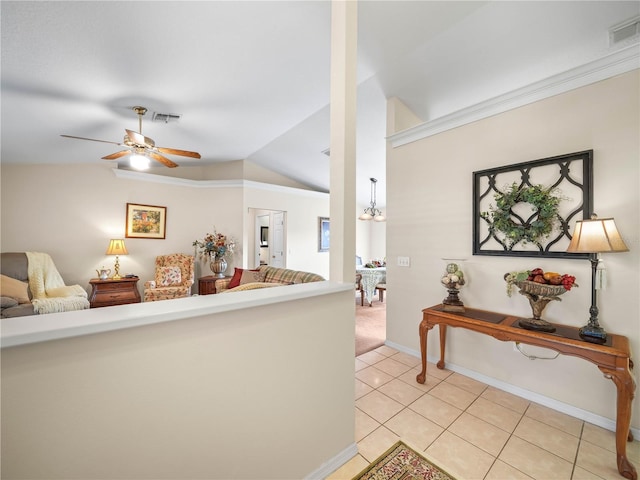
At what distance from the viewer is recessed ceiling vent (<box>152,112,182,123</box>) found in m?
3.09

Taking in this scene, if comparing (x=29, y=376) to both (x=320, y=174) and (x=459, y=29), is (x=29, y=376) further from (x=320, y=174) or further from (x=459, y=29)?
(x=320, y=174)

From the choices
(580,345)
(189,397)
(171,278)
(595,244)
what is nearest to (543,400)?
(580,345)

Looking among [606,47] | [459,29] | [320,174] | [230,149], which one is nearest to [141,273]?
[230,149]

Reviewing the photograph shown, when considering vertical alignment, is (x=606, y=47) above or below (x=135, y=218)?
above

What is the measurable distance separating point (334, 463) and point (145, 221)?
5073 mm

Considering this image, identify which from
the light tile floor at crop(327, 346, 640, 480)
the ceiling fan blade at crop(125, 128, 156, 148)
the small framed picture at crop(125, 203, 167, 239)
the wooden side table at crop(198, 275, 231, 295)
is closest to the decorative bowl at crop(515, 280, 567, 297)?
the light tile floor at crop(327, 346, 640, 480)

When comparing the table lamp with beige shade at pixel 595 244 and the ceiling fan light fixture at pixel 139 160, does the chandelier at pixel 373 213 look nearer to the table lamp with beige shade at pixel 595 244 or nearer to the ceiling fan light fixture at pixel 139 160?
the table lamp with beige shade at pixel 595 244

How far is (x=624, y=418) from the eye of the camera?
1457mm

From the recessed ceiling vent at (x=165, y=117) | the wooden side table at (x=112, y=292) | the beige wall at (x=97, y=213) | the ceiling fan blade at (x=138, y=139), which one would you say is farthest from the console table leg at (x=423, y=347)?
the wooden side table at (x=112, y=292)

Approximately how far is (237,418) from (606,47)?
3751mm

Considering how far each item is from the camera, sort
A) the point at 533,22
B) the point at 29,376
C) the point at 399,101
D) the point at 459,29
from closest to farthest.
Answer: the point at 29,376 < the point at 533,22 < the point at 459,29 < the point at 399,101

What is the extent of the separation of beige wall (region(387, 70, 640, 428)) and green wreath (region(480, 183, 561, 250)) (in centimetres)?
19

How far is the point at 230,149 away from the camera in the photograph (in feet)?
15.9

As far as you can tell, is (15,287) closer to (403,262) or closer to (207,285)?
(207,285)
